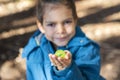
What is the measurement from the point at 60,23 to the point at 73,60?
0.67ft

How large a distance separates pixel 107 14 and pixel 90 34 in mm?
566

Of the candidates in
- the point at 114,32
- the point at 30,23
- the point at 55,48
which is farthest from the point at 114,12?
the point at 55,48

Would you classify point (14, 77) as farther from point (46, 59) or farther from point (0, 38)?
point (46, 59)

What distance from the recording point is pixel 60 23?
5.87 ft

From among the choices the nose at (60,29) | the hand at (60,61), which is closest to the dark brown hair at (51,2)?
the nose at (60,29)

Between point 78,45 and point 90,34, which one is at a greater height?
point 78,45

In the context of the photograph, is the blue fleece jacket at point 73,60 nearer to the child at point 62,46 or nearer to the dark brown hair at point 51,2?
the child at point 62,46

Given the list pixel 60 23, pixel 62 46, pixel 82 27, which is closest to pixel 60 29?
pixel 60 23

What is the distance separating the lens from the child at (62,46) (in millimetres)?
1703

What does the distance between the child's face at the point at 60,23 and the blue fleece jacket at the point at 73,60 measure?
0.10 metres

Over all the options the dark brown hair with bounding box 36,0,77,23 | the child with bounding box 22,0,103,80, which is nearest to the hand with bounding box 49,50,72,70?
the child with bounding box 22,0,103,80

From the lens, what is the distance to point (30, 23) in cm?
444

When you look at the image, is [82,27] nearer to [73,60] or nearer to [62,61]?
[73,60]

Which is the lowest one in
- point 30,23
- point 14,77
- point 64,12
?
point 14,77
